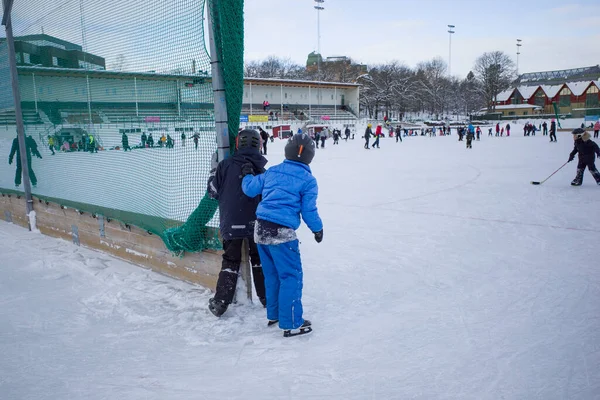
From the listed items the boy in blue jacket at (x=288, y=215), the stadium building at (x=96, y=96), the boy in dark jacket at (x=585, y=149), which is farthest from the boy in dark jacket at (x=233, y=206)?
the boy in dark jacket at (x=585, y=149)

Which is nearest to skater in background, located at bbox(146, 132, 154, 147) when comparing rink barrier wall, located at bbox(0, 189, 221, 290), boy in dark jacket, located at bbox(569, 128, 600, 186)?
rink barrier wall, located at bbox(0, 189, 221, 290)

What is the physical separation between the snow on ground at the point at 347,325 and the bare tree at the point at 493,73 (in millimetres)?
75315

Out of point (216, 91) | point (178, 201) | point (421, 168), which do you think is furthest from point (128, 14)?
point (421, 168)

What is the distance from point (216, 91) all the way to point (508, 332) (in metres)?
2.73

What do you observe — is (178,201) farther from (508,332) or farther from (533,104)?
(533,104)

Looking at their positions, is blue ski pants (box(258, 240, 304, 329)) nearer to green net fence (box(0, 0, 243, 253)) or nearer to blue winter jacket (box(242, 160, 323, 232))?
blue winter jacket (box(242, 160, 323, 232))

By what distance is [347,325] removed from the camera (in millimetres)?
2998

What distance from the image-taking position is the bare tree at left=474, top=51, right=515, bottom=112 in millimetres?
72562

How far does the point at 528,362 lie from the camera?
2.44m

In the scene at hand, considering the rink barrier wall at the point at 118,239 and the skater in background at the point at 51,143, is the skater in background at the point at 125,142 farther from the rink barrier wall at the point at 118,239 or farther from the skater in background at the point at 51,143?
the skater in background at the point at 51,143

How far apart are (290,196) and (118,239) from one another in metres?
2.67

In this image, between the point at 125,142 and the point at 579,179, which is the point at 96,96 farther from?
the point at 579,179

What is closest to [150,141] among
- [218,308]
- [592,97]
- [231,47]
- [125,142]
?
[125,142]

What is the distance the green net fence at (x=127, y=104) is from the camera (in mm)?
3422
